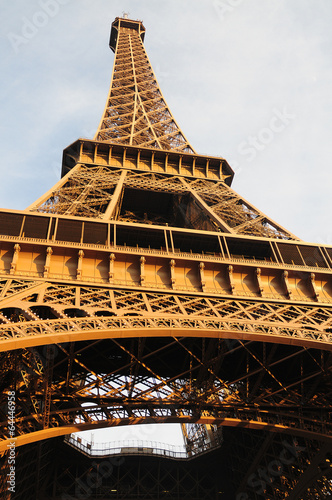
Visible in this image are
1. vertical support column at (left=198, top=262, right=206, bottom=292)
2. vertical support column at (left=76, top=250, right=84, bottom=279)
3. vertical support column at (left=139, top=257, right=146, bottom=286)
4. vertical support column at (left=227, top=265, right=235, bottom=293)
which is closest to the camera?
vertical support column at (left=76, top=250, right=84, bottom=279)

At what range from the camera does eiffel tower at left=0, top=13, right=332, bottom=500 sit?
17172mm

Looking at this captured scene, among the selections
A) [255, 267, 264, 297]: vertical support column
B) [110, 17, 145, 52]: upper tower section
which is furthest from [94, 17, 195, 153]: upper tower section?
[255, 267, 264, 297]: vertical support column

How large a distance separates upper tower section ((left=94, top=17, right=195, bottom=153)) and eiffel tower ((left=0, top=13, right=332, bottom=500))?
1089cm

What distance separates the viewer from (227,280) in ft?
70.0

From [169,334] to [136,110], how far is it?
35.3 meters

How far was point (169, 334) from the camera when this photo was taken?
53.4 feet

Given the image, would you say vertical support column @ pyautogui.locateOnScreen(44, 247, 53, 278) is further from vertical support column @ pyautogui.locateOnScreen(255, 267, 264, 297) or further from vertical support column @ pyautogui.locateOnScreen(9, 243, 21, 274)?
vertical support column @ pyautogui.locateOnScreen(255, 267, 264, 297)

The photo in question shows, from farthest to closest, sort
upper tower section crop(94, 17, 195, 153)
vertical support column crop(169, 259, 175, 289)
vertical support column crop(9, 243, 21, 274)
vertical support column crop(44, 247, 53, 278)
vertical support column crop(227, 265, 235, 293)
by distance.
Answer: upper tower section crop(94, 17, 195, 153) → vertical support column crop(227, 265, 235, 293) → vertical support column crop(169, 259, 175, 289) → vertical support column crop(44, 247, 53, 278) → vertical support column crop(9, 243, 21, 274)

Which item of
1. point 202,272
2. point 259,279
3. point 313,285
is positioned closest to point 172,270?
point 202,272

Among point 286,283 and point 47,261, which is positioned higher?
point 286,283

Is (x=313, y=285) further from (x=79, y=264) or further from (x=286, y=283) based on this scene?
(x=79, y=264)

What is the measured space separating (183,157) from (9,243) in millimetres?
20998

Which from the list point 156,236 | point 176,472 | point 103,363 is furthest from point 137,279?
point 176,472

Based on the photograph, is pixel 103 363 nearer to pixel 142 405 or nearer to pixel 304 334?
pixel 142 405
